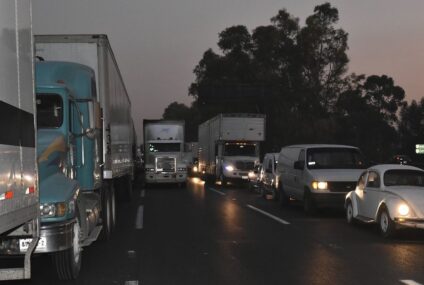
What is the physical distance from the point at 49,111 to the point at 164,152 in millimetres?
22335

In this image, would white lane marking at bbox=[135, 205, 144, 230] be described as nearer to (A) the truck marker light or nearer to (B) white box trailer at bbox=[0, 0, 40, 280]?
(B) white box trailer at bbox=[0, 0, 40, 280]

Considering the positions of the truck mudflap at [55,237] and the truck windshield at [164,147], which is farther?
the truck windshield at [164,147]

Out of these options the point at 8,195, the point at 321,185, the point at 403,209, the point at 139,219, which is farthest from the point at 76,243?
the point at 321,185

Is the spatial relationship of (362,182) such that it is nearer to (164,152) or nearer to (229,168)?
(229,168)

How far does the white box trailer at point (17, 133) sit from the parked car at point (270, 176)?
1602cm

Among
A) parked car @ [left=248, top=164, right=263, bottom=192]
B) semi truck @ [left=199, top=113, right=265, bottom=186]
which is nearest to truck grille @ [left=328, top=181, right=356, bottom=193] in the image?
parked car @ [left=248, top=164, right=263, bottom=192]

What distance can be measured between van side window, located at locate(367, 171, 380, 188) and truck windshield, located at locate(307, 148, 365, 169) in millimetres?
3781

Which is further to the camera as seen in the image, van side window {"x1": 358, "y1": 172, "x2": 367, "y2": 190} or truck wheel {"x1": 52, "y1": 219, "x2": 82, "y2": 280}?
van side window {"x1": 358, "y1": 172, "x2": 367, "y2": 190}

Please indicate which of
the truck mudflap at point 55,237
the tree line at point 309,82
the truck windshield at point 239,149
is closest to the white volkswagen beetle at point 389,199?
the truck mudflap at point 55,237

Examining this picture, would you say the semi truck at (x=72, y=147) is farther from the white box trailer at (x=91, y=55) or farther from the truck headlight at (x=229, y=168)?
the truck headlight at (x=229, y=168)

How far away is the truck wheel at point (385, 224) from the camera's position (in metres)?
11.7

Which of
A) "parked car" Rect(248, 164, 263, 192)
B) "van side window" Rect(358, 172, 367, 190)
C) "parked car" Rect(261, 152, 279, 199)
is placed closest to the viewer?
"van side window" Rect(358, 172, 367, 190)

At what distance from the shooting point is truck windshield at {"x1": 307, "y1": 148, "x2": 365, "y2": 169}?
17422 millimetres

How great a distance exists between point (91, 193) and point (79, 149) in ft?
3.03
